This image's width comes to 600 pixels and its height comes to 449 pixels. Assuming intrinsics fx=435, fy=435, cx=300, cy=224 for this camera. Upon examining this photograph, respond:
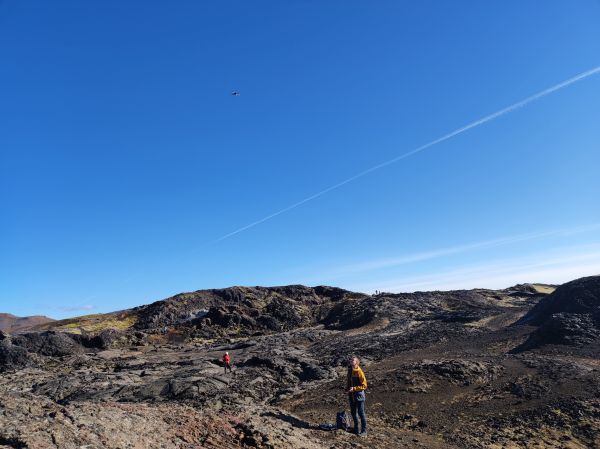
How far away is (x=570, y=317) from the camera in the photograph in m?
25.2

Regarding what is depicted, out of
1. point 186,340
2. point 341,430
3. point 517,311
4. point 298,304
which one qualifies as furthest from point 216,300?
point 341,430

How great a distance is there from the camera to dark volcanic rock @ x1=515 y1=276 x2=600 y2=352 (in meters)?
23.7

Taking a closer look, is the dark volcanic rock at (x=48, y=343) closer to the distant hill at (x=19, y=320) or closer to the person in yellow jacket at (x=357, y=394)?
the person in yellow jacket at (x=357, y=394)

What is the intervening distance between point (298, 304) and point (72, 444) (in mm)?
56431

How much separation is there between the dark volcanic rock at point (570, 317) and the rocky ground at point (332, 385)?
0.11 m

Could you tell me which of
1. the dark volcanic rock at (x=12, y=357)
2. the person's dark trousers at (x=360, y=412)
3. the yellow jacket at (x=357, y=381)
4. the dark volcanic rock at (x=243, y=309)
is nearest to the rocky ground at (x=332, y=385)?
the dark volcanic rock at (x=12, y=357)

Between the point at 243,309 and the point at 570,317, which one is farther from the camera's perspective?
the point at 243,309

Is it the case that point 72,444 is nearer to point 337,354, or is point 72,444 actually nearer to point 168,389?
point 168,389

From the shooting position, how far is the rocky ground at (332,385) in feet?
32.0

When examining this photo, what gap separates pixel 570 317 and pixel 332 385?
15.1 metres

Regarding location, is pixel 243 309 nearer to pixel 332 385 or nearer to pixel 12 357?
pixel 12 357

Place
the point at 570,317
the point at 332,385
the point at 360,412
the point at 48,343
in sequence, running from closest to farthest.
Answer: the point at 360,412, the point at 332,385, the point at 570,317, the point at 48,343

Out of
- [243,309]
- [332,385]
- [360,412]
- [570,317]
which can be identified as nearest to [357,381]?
[360,412]

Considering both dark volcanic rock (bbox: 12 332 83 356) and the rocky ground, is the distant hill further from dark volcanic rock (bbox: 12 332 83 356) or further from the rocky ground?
dark volcanic rock (bbox: 12 332 83 356)
